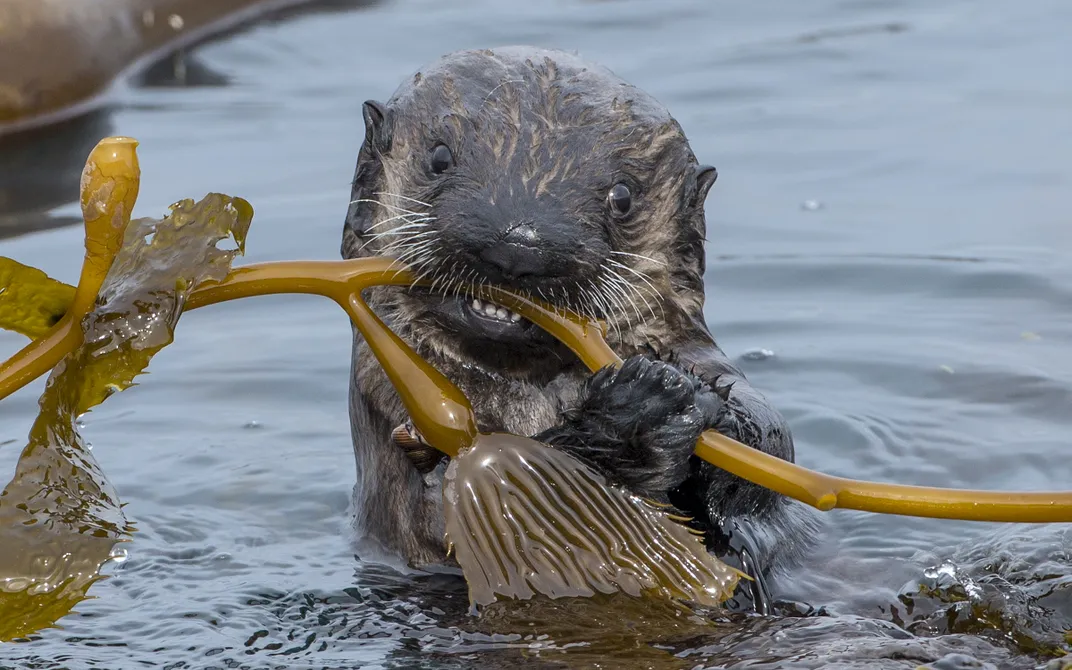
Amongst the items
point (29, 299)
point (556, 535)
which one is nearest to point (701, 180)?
point (556, 535)

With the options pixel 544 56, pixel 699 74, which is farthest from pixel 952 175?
pixel 544 56

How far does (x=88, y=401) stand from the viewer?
11.7 feet

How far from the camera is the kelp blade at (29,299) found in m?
3.34

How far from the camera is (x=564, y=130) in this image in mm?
4227

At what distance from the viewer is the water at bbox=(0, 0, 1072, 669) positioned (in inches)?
168

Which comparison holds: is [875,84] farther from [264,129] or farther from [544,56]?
[544,56]

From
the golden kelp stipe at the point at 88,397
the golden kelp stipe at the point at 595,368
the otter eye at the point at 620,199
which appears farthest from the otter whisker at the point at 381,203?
the golden kelp stipe at the point at 88,397

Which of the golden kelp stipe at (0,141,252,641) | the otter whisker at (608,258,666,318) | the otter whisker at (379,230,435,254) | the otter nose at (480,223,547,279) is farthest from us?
the otter whisker at (608,258,666,318)

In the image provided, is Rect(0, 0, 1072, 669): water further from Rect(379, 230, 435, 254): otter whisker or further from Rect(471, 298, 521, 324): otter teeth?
Rect(379, 230, 435, 254): otter whisker

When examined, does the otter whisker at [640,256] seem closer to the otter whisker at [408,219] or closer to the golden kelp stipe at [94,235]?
the otter whisker at [408,219]

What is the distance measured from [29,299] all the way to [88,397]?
291 mm

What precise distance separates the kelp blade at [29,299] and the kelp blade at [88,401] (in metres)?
0.07

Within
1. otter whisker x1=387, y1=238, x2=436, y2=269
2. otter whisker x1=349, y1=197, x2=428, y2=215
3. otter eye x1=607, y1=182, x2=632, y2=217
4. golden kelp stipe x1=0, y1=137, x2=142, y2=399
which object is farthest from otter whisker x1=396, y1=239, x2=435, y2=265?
golden kelp stipe x1=0, y1=137, x2=142, y2=399

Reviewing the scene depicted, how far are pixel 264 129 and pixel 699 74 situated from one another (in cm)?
286
